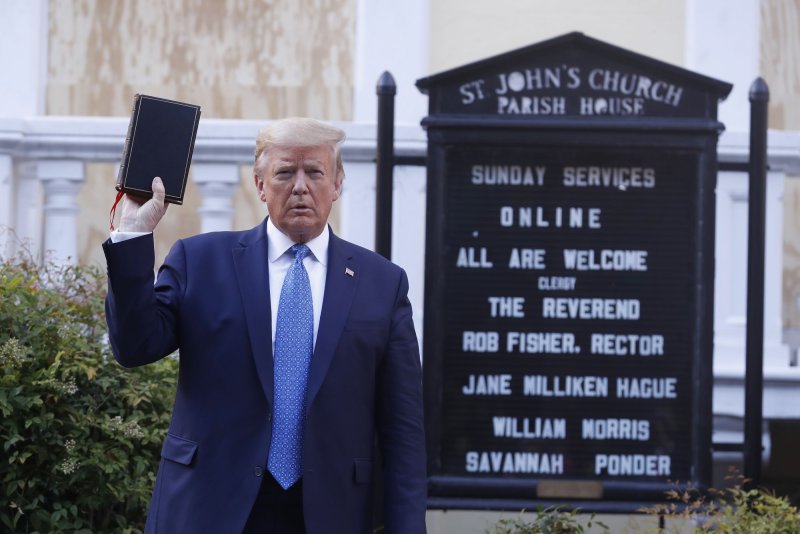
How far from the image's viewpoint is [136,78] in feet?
18.7

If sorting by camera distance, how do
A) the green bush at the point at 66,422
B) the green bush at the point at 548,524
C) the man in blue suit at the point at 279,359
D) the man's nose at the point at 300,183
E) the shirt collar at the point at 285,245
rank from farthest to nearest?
the green bush at the point at 548,524 < the green bush at the point at 66,422 < the shirt collar at the point at 285,245 < the man's nose at the point at 300,183 < the man in blue suit at the point at 279,359

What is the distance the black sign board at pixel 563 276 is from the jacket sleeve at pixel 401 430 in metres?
1.39

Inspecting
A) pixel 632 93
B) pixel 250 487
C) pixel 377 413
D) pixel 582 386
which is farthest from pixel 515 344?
pixel 250 487

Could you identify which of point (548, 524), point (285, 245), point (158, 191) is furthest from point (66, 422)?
point (548, 524)

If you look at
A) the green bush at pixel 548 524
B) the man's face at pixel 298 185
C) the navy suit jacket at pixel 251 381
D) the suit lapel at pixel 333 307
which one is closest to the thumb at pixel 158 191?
the navy suit jacket at pixel 251 381

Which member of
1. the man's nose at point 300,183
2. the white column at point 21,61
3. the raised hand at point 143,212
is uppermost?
the white column at point 21,61

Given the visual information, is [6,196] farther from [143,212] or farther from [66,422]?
[143,212]

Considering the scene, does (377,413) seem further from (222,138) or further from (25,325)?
(222,138)

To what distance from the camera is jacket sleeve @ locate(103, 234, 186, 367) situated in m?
2.87

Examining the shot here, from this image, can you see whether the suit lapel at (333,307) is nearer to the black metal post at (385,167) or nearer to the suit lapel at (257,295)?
the suit lapel at (257,295)

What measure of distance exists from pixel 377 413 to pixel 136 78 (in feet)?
9.47

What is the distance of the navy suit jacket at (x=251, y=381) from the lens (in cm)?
297

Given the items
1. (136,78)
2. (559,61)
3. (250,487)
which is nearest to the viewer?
(250,487)

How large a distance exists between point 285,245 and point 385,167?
150 cm
